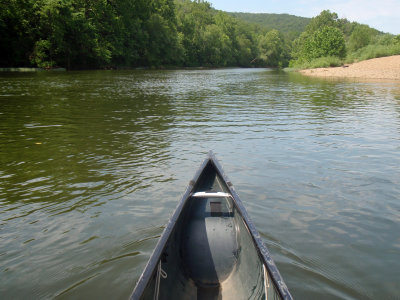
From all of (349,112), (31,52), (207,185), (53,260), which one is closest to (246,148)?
(207,185)

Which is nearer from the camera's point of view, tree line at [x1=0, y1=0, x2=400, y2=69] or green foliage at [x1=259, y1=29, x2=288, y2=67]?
tree line at [x1=0, y1=0, x2=400, y2=69]

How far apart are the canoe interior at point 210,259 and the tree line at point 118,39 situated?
2062 inches

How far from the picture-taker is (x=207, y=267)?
318 centimetres

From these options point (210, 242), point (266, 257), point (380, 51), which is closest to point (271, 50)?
point (380, 51)

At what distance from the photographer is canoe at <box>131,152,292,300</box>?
2.36m

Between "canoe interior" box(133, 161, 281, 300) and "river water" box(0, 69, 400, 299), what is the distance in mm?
723

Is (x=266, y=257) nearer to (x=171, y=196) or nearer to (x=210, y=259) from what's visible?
(x=210, y=259)

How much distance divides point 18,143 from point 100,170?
3.48m

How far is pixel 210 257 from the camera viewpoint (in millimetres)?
3252

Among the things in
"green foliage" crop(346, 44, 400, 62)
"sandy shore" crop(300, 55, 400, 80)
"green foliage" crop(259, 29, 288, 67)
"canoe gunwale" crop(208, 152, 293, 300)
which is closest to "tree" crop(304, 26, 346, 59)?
"green foliage" crop(346, 44, 400, 62)

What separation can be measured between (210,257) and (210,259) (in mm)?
21

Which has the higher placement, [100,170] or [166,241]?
[166,241]

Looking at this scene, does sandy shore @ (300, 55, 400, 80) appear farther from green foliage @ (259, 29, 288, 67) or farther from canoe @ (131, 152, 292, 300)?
green foliage @ (259, 29, 288, 67)

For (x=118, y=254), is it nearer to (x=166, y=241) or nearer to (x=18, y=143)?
(x=166, y=241)
